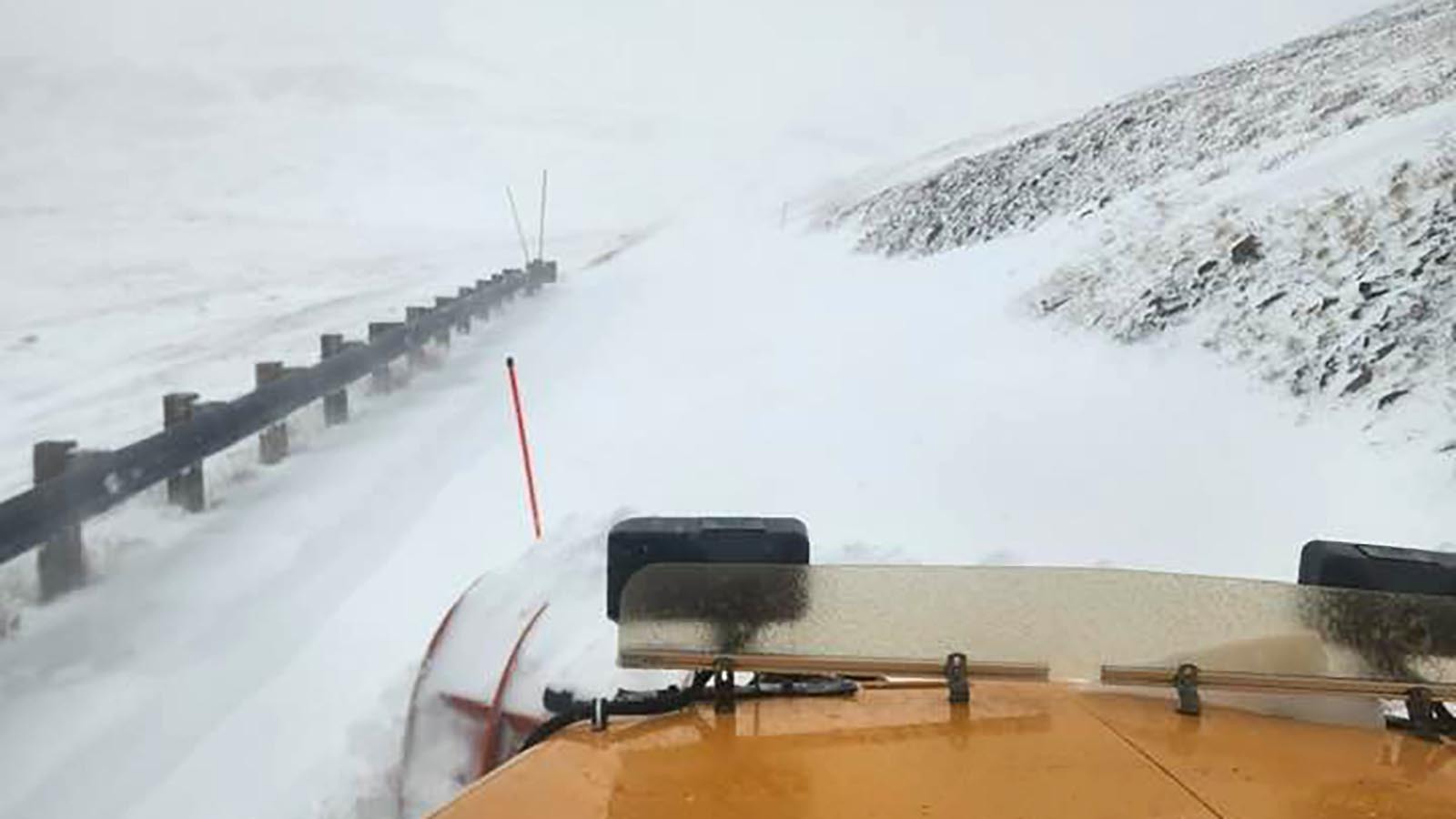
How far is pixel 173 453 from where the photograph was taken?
5.88m

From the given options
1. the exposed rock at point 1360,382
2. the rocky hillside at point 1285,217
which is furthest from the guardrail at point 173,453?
the exposed rock at point 1360,382

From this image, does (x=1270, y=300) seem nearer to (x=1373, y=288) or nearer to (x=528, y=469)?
(x=1373, y=288)

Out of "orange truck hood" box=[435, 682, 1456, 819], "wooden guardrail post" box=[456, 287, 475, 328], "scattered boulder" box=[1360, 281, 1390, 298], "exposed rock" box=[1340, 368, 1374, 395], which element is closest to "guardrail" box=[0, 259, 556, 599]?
"wooden guardrail post" box=[456, 287, 475, 328]

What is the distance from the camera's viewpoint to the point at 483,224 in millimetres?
25906

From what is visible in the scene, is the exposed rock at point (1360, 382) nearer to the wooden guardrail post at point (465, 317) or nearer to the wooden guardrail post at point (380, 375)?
the wooden guardrail post at point (380, 375)

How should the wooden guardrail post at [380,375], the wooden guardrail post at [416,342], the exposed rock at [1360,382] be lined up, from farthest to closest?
1. the wooden guardrail post at [416,342]
2. the wooden guardrail post at [380,375]
3. the exposed rock at [1360,382]

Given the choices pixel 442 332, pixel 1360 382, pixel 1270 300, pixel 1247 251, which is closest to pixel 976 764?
pixel 1360 382

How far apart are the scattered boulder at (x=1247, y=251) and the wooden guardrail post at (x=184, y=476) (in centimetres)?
708

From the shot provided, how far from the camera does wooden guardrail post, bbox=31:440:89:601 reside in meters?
5.01

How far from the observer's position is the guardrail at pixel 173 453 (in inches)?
190

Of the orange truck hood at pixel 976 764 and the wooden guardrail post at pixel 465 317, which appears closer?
the orange truck hood at pixel 976 764

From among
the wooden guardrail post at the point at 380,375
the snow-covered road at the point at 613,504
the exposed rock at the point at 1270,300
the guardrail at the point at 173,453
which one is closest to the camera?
the snow-covered road at the point at 613,504

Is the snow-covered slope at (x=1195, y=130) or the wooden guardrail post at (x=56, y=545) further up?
the snow-covered slope at (x=1195, y=130)

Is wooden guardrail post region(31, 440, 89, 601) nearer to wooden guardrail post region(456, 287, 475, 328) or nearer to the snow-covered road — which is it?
the snow-covered road
